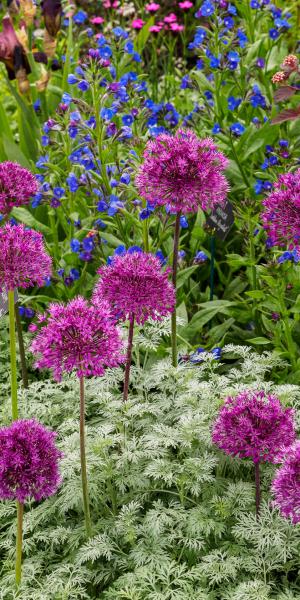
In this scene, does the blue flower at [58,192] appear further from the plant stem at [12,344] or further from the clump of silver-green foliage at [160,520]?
the plant stem at [12,344]

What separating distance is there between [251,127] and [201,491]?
2204 mm

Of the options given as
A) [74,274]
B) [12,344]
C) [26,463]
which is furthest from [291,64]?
[26,463]

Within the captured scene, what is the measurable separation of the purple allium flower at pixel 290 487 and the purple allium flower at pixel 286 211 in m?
0.72

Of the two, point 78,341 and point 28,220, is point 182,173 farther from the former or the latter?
point 28,220

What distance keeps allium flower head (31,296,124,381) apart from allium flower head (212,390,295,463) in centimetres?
38

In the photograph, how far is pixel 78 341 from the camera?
6.81 feet

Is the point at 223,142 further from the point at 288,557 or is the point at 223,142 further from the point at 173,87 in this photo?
the point at 288,557

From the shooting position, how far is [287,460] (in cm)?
204

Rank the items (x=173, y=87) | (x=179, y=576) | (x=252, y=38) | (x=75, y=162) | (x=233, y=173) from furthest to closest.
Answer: (x=173, y=87)
(x=252, y=38)
(x=233, y=173)
(x=75, y=162)
(x=179, y=576)

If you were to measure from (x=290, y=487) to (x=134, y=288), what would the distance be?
72cm

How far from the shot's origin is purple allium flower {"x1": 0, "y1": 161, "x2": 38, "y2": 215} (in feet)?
8.53

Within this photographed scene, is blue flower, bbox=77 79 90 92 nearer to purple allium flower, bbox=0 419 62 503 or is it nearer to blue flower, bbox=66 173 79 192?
blue flower, bbox=66 173 79 192

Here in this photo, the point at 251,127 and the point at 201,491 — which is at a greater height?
the point at 251,127

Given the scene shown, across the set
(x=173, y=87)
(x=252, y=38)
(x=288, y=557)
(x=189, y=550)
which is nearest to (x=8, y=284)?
(x=189, y=550)
